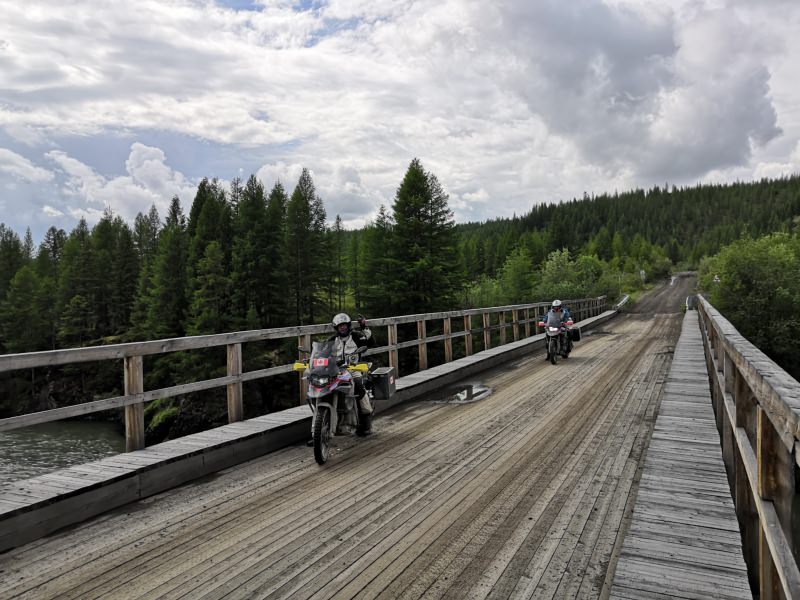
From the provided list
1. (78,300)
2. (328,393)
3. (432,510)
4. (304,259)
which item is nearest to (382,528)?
(432,510)

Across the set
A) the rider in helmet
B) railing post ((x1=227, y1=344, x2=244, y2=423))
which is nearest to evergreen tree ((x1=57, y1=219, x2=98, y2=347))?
railing post ((x1=227, y1=344, x2=244, y2=423))

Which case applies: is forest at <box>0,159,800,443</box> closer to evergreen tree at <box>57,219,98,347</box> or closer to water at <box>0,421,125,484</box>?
evergreen tree at <box>57,219,98,347</box>

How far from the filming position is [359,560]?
3.22 m

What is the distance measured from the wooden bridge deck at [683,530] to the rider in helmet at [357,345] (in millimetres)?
2958

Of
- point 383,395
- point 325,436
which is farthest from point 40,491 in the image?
point 383,395

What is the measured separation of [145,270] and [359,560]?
58440 millimetres

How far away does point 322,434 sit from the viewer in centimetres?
517

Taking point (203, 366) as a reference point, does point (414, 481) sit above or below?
above

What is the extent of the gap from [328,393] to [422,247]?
32.6 m

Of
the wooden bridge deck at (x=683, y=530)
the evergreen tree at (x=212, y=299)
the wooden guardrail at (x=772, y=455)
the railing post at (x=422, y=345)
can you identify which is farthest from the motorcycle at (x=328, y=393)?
the evergreen tree at (x=212, y=299)

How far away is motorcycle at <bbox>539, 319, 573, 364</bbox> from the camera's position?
42.0 ft

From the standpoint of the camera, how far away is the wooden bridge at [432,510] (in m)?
2.71

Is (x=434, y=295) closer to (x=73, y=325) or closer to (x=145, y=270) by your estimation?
(x=145, y=270)

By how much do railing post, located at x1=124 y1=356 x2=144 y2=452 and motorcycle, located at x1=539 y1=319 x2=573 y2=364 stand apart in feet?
31.6
